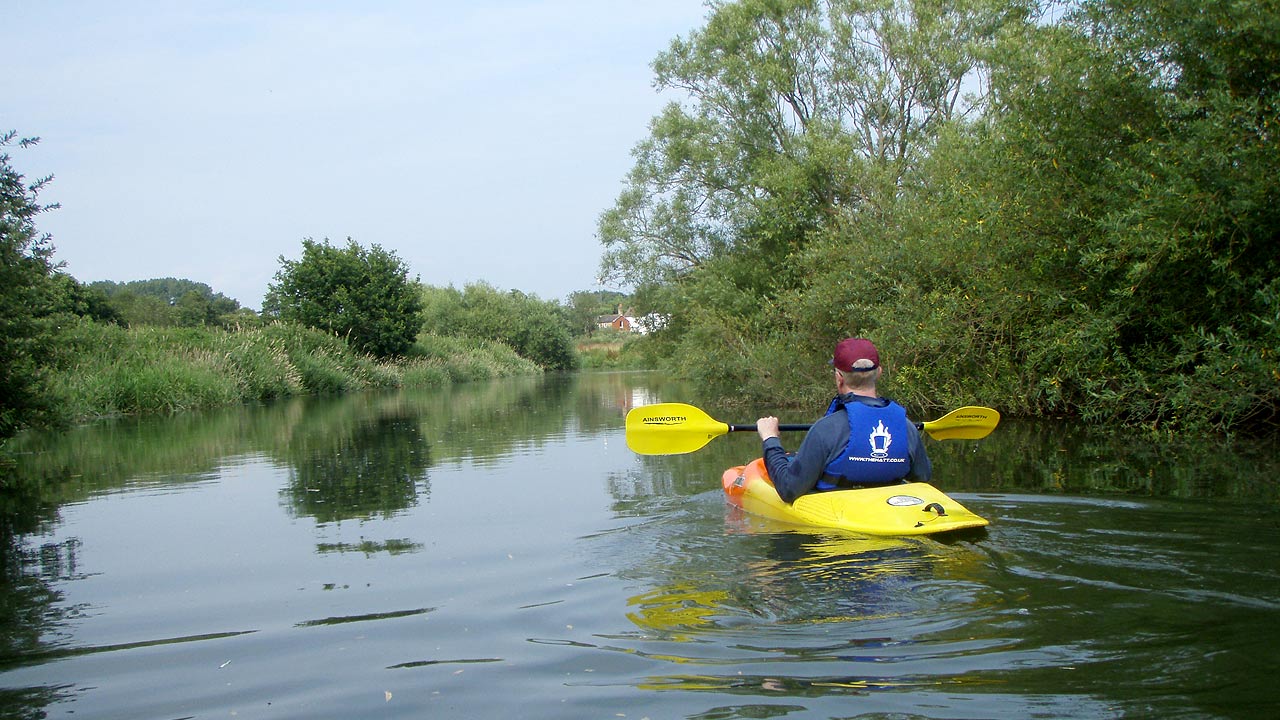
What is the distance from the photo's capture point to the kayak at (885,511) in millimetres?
5145

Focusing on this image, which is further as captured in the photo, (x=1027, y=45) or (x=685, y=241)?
(x=685, y=241)

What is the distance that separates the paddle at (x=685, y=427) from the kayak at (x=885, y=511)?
6.10ft

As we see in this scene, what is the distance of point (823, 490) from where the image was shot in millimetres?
5766

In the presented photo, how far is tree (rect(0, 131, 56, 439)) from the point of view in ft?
33.9

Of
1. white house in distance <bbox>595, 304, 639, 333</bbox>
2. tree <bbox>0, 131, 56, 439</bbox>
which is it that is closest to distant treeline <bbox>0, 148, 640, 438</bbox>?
tree <bbox>0, 131, 56, 439</bbox>

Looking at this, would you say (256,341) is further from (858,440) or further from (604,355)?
(604,355)

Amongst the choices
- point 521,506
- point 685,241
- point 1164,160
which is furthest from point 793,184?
point 521,506

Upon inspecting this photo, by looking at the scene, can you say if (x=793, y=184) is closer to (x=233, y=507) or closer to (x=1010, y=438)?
(x=1010, y=438)

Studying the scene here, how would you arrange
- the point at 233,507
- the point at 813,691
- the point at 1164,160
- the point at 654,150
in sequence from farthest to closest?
the point at 654,150, the point at 1164,160, the point at 233,507, the point at 813,691

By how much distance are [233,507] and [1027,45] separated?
10724 mm

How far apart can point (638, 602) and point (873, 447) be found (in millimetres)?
1836

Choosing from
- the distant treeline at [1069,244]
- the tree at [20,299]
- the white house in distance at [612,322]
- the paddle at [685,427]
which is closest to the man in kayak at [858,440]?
the paddle at [685,427]

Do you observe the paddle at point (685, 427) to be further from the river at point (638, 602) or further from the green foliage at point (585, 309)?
the green foliage at point (585, 309)

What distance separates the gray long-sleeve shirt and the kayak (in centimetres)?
10
